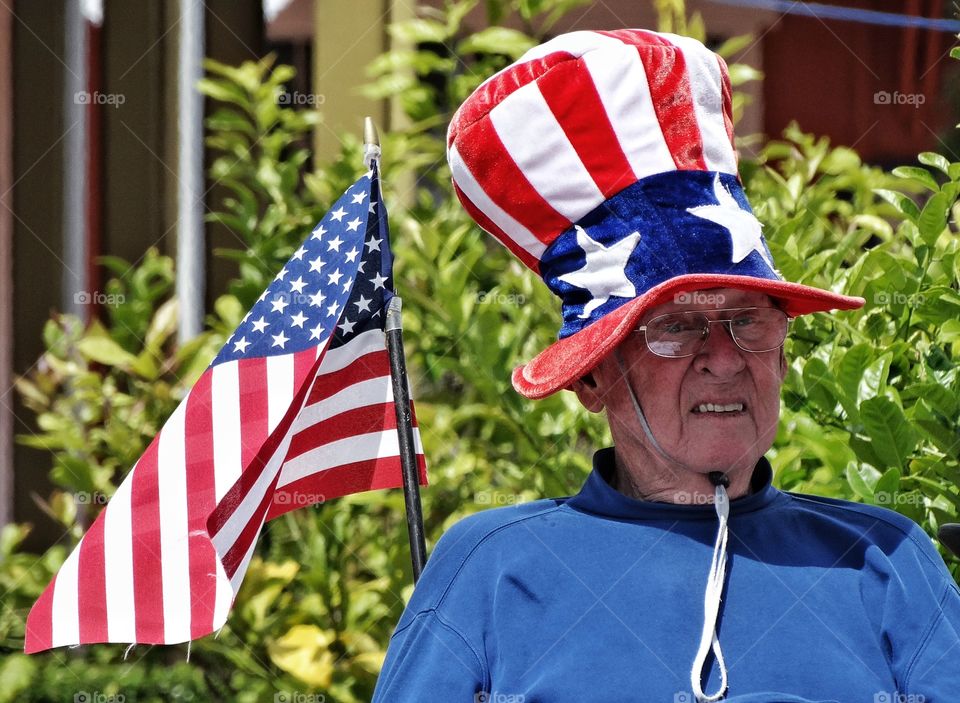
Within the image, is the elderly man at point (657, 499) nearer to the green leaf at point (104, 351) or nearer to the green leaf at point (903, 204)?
the green leaf at point (903, 204)

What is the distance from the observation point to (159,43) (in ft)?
15.9

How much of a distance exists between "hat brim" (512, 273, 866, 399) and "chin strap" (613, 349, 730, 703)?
0.34ft

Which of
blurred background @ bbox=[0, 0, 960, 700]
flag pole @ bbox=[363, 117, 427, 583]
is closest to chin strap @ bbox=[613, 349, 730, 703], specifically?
flag pole @ bbox=[363, 117, 427, 583]

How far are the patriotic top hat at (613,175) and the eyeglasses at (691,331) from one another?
0.15 feet

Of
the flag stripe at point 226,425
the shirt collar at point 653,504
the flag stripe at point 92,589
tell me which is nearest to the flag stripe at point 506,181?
the shirt collar at point 653,504

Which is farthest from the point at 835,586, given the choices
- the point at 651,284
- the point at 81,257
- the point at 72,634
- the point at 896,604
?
the point at 81,257

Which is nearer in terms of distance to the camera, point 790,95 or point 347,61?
point 347,61

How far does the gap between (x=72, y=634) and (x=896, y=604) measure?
4.38 ft

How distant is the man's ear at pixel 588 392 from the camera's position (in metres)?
2.04

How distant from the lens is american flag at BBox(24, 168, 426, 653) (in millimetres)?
2143

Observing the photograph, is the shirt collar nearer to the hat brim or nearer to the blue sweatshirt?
the blue sweatshirt

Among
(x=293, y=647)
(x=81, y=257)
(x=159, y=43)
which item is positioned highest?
(x=159, y=43)

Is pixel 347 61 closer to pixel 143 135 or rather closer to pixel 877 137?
pixel 143 135

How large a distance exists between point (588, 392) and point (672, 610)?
39cm
